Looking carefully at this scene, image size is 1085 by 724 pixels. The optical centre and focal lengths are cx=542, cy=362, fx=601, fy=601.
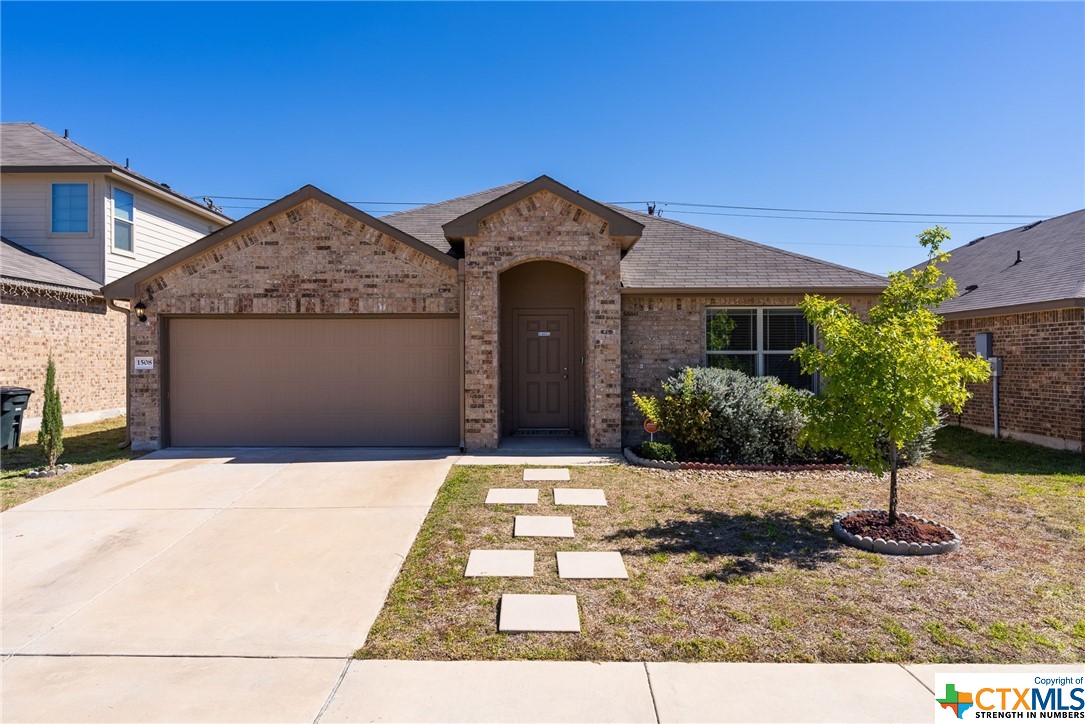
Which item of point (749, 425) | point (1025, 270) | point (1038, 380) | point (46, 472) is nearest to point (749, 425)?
point (749, 425)

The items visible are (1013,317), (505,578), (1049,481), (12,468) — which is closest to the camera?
(505,578)

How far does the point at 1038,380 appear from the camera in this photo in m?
10.6

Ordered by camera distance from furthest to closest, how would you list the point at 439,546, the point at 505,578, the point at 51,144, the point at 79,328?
1. the point at 51,144
2. the point at 79,328
3. the point at 439,546
4. the point at 505,578

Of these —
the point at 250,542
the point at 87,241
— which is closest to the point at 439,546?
the point at 250,542

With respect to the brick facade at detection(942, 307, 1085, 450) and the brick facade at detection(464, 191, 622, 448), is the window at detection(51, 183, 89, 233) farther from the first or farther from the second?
the brick facade at detection(942, 307, 1085, 450)

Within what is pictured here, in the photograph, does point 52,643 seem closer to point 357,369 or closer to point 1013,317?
point 357,369

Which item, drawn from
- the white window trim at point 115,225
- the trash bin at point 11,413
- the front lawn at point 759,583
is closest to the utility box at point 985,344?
the front lawn at point 759,583

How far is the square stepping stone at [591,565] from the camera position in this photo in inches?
193

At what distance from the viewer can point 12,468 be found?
8820 millimetres

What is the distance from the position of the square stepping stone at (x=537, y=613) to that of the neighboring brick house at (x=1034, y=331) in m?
10.2

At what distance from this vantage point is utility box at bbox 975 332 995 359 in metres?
11.7

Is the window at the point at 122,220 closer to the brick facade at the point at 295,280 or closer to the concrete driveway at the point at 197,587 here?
the brick facade at the point at 295,280

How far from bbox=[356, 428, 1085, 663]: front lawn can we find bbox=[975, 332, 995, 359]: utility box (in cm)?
504

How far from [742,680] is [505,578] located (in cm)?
200
